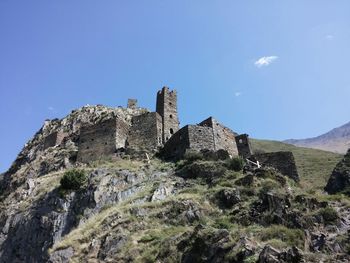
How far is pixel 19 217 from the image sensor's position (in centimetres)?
3136

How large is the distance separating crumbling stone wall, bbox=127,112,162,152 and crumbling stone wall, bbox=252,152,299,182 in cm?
976

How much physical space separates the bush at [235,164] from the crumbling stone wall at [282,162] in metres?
3.73

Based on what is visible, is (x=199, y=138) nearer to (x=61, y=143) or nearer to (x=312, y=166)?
(x=61, y=143)

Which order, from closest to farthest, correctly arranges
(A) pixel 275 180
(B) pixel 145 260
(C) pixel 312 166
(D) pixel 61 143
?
1. (B) pixel 145 260
2. (A) pixel 275 180
3. (D) pixel 61 143
4. (C) pixel 312 166

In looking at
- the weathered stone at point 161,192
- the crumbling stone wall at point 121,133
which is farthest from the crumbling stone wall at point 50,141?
the weathered stone at point 161,192

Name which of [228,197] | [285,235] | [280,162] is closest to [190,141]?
[280,162]

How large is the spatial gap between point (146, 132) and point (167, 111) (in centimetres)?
359

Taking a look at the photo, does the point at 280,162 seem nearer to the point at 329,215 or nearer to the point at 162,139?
the point at 162,139

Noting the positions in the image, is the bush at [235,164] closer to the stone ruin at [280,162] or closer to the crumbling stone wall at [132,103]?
the stone ruin at [280,162]

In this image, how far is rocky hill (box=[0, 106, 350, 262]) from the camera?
1551 centimetres

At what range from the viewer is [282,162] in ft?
99.3

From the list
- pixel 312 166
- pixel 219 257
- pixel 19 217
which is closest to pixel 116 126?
pixel 19 217

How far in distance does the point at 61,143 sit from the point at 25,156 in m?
7.55

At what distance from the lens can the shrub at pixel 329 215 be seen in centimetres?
1684
